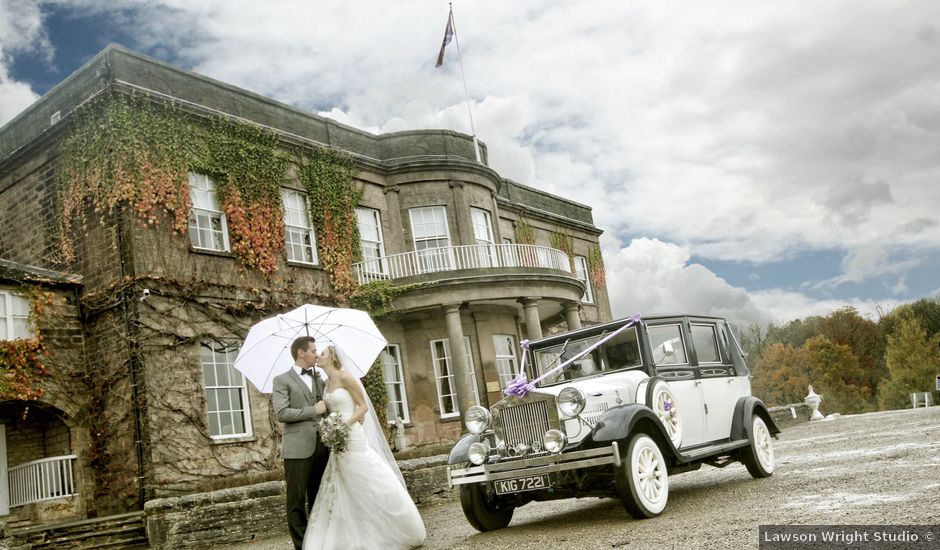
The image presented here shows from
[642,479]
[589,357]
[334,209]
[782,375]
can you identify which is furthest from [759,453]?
[782,375]

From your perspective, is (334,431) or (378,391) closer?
(334,431)

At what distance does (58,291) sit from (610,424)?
39.0 feet

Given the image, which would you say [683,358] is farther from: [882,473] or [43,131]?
[43,131]

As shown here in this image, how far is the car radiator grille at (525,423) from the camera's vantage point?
24.6 feet

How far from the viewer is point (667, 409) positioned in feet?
26.0

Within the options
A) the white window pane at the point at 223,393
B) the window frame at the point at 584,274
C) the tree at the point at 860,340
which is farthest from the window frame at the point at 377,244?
the tree at the point at 860,340

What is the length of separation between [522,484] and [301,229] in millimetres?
11983

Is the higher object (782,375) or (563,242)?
(563,242)

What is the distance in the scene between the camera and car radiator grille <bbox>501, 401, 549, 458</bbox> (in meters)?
7.49

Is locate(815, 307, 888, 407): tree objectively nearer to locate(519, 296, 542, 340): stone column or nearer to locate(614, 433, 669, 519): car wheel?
locate(519, 296, 542, 340): stone column

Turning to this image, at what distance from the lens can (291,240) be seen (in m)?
17.6

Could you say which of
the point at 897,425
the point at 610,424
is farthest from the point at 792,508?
the point at 897,425

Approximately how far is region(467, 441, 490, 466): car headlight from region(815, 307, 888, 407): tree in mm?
56054

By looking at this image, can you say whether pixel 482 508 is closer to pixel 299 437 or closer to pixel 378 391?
pixel 299 437
